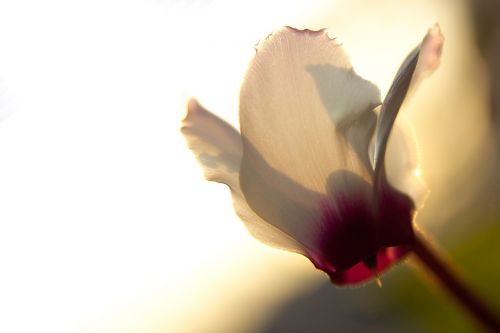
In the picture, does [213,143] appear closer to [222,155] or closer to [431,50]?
[222,155]

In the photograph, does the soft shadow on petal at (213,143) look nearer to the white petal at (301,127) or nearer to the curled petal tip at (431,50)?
the white petal at (301,127)

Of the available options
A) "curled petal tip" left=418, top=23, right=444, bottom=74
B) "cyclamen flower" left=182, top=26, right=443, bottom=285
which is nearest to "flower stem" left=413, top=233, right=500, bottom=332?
"cyclamen flower" left=182, top=26, right=443, bottom=285

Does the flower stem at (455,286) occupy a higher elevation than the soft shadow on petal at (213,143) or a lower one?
lower

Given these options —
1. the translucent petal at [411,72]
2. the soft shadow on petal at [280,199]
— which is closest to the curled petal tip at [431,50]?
the translucent petal at [411,72]

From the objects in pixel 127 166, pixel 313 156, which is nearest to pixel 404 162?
pixel 313 156

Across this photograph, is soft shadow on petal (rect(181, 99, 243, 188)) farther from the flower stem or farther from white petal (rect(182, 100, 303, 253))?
the flower stem
